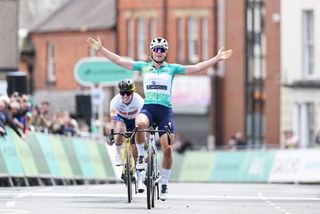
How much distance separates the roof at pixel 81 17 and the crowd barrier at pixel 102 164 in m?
30.1

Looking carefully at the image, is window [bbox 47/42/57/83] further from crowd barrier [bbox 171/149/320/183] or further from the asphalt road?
the asphalt road

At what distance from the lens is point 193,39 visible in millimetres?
81500

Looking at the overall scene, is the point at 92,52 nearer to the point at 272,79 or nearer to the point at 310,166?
the point at 272,79

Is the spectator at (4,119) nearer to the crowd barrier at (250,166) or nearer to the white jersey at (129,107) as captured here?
the white jersey at (129,107)

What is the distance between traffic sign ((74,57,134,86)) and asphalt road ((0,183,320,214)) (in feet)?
64.0

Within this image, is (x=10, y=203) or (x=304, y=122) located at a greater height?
(x=10, y=203)

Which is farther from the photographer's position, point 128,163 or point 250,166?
point 250,166

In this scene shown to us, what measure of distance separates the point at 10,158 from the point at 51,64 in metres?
53.0

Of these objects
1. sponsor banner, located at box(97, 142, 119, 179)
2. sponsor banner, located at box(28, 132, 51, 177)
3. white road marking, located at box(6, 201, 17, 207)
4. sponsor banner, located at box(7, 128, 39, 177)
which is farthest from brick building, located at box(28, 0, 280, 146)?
white road marking, located at box(6, 201, 17, 207)

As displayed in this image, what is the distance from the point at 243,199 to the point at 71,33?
58.7 metres

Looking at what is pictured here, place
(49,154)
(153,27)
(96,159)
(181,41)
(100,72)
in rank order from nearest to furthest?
1. (49,154)
2. (96,159)
3. (100,72)
4. (181,41)
5. (153,27)

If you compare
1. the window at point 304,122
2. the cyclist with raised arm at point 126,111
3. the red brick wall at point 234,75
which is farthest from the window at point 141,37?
the cyclist with raised arm at point 126,111

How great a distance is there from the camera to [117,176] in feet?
148

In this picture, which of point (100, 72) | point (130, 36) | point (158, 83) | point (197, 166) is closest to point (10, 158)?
point (158, 83)
